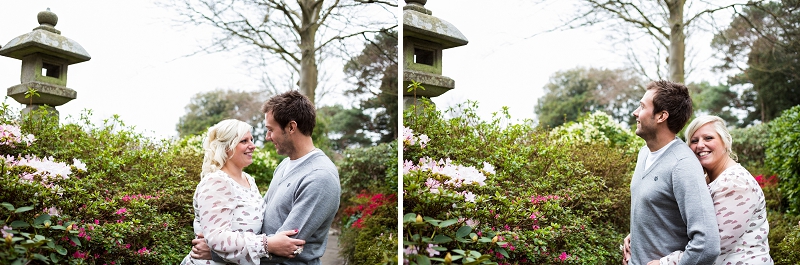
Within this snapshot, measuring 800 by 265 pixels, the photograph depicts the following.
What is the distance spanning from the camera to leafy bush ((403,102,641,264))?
233 centimetres

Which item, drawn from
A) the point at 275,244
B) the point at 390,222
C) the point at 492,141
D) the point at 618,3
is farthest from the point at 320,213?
the point at 618,3

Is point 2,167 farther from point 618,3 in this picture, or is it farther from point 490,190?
point 618,3

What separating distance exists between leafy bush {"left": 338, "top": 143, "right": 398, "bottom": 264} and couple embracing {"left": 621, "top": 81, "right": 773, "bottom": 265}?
1.18 metres

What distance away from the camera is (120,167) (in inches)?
118

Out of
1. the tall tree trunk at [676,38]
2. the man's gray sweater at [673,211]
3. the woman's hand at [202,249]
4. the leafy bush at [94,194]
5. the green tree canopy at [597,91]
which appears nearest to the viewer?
the man's gray sweater at [673,211]

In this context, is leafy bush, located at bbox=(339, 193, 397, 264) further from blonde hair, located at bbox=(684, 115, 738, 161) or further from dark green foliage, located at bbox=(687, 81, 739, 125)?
dark green foliage, located at bbox=(687, 81, 739, 125)

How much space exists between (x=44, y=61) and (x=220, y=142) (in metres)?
1.62

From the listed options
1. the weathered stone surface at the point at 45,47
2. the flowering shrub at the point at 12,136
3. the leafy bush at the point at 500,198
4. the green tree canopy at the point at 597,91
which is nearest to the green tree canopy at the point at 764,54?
the green tree canopy at the point at 597,91

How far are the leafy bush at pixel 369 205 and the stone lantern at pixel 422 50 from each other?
52 centimetres

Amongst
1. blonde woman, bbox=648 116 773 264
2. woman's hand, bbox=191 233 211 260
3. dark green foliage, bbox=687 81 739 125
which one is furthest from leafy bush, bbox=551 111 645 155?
dark green foliage, bbox=687 81 739 125

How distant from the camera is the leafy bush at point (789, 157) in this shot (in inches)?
160

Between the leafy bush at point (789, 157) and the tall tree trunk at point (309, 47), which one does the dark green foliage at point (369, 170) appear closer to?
the tall tree trunk at point (309, 47)

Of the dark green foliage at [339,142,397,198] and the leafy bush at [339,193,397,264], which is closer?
the leafy bush at [339,193,397,264]

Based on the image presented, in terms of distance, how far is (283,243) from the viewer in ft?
6.00
